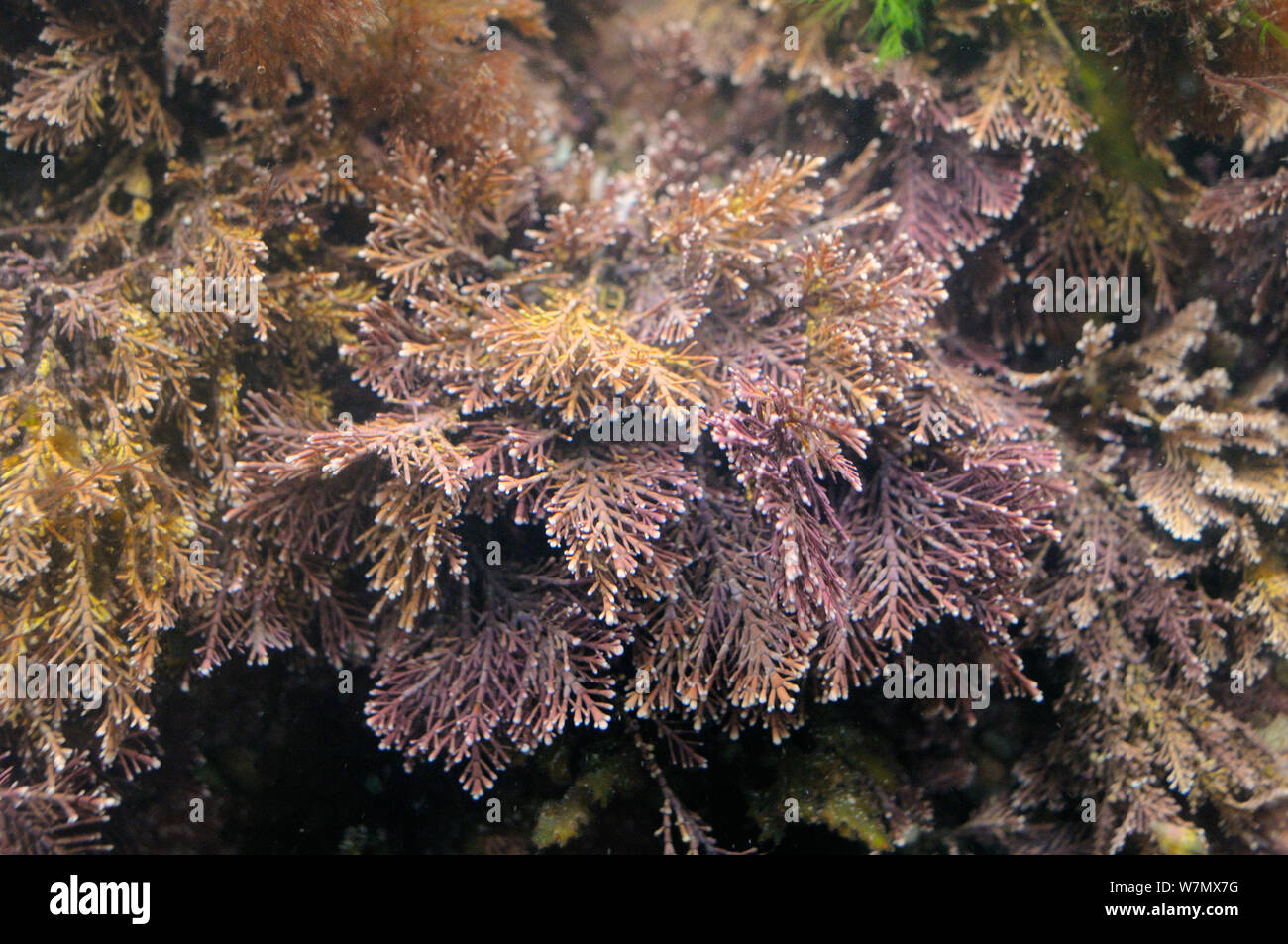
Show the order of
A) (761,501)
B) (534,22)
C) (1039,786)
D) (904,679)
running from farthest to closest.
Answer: (534,22) < (1039,786) < (904,679) < (761,501)

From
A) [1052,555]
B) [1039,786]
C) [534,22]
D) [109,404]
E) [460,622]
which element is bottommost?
[1039,786]

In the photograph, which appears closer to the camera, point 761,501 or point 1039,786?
point 761,501

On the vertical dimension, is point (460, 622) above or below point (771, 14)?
below

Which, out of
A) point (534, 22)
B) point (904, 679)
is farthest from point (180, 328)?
point (904, 679)

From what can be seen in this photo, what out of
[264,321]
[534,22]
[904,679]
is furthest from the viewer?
[534,22]

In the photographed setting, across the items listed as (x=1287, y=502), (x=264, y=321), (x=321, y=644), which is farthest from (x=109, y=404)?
(x=1287, y=502)

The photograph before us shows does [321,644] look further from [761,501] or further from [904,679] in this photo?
[904,679]
